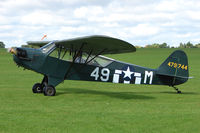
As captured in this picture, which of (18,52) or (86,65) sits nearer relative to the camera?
(18,52)

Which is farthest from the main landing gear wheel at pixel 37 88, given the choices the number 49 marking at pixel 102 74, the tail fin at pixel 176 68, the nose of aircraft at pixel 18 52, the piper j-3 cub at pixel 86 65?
the tail fin at pixel 176 68

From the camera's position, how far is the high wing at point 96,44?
9.50 meters

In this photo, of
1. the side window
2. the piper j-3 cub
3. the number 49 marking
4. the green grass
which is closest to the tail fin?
the piper j-3 cub

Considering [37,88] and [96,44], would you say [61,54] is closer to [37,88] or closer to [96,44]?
[96,44]

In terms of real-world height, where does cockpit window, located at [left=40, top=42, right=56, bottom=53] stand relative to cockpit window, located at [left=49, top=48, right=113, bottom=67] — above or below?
above

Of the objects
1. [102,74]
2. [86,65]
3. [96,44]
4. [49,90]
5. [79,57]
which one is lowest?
[49,90]

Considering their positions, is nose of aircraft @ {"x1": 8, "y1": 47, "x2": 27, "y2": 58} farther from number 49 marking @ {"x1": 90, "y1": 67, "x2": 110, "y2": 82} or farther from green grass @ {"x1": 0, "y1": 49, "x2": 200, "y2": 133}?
number 49 marking @ {"x1": 90, "y1": 67, "x2": 110, "y2": 82}

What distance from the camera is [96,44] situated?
1045 cm

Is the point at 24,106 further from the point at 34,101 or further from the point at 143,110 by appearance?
the point at 143,110

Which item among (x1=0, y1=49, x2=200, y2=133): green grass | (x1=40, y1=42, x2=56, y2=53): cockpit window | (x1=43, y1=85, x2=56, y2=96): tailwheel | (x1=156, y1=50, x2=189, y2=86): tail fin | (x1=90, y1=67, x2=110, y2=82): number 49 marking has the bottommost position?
(x1=0, y1=49, x2=200, y2=133): green grass

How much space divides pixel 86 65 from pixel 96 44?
158 centimetres

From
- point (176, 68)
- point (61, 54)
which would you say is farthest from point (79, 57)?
point (176, 68)

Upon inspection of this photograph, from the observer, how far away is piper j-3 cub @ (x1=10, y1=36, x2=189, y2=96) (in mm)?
10470

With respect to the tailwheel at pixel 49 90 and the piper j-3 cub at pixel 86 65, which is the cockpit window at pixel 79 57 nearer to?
the piper j-3 cub at pixel 86 65
